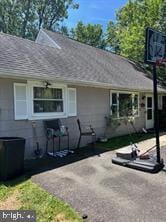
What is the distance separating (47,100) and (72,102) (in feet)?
4.12

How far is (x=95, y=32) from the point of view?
122 feet

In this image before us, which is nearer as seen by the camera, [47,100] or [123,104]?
[47,100]

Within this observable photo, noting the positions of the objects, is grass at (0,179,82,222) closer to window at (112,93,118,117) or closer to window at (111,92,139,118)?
window at (112,93,118,117)

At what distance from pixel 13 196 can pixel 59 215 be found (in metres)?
1.32

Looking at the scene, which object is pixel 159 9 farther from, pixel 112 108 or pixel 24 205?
pixel 24 205

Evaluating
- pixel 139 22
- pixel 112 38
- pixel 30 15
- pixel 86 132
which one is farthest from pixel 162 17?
pixel 30 15

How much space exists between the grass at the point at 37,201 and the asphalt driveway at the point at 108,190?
0.64 ft

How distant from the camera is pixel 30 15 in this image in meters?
32.9

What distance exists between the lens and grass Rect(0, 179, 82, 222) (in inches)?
183

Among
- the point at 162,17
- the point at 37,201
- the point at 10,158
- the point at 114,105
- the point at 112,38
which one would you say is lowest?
the point at 37,201

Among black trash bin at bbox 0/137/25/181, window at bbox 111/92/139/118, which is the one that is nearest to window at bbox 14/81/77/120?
black trash bin at bbox 0/137/25/181

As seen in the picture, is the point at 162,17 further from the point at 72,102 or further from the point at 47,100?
the point at 47,100

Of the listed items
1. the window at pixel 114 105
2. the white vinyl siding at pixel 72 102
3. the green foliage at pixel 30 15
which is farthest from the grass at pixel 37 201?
the green foliage at pixel 30 15

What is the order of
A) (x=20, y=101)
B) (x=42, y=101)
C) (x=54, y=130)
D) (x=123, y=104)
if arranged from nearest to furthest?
(x=20, y=101) < (x=54, y=130) < (x=42, y=101) < (x=123, y=104)
